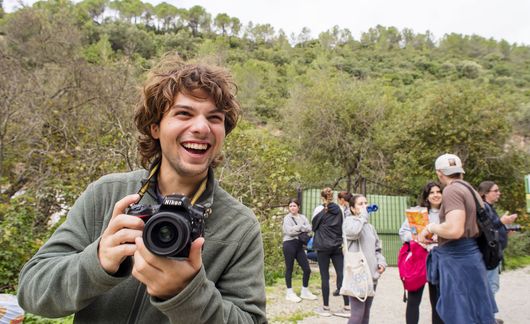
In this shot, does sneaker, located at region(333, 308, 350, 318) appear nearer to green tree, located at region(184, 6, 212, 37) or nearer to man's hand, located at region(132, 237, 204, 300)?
man's hand, located at region(132, 237, 204, 300)

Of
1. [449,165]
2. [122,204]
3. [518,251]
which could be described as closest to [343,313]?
[449,165]

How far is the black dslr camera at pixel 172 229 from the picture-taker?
0.94 metres

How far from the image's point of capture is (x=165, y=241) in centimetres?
95

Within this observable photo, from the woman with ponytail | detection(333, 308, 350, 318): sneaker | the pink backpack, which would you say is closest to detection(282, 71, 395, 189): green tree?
the woman with ponytail

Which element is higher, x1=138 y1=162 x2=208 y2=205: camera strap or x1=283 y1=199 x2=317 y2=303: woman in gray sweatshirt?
x1=138 y1=162 x2=208 y2=205: camera strap

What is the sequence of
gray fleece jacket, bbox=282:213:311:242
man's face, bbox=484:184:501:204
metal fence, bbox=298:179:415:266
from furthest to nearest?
metal fence, bbox=298:179:415:266 < gray fleece jacket, bbox=282:213:311:242 < man's face, bbox=484:184:501:204

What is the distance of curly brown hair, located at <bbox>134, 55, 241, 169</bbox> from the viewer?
4.83ft

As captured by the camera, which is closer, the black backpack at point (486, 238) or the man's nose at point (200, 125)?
the man's nose at point (200, 125)

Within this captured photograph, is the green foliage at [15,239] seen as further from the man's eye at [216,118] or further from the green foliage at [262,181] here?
the man's eye at [216,118]

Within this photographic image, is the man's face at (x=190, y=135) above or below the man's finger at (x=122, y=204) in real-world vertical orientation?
above

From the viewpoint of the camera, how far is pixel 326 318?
5.91 meters

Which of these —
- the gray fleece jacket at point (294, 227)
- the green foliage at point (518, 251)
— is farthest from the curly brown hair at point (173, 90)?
the green foliage at point (518, 251)

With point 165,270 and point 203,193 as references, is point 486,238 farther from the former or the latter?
point 165,270

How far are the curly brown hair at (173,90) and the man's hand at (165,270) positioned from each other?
632mm
